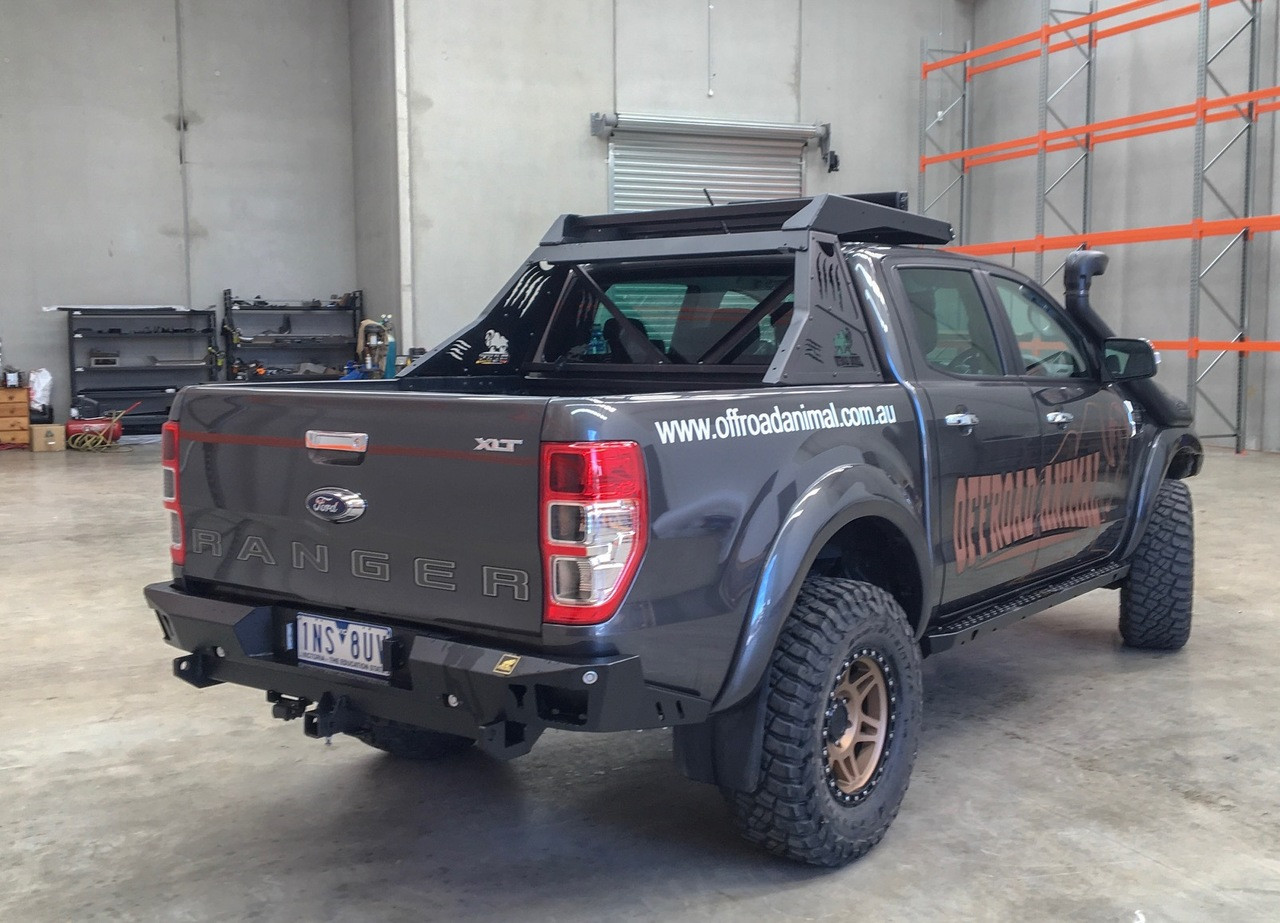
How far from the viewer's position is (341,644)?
8.70 ft

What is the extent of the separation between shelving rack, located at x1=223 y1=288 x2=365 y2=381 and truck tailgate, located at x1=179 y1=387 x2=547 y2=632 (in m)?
11.1

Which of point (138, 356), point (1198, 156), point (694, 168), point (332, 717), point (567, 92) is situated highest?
point (567, 92)

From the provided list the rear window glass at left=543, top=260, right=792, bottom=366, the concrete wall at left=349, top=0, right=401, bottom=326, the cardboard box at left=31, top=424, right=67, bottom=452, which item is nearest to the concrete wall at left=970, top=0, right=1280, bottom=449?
the concrete wall at left=349, top=0, right=401, bottom=326

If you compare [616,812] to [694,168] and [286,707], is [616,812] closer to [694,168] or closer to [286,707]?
[286,707]

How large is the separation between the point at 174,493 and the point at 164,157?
1260cm

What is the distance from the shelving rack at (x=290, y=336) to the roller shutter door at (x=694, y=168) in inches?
145

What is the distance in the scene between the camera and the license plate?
2.59 m

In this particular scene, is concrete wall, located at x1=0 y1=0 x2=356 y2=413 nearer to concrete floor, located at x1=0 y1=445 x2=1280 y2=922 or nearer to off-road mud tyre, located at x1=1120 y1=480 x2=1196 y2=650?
concrete floor, located at x1=0 y1=445 x2=1280 y2=922

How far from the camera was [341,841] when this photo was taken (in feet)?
10.2

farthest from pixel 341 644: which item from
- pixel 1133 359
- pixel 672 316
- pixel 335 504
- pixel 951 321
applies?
pixel 1133 359

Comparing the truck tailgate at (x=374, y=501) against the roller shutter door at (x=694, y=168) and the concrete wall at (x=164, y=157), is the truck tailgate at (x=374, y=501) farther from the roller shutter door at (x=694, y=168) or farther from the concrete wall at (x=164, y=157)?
the concrete wall at (x=164, y=157)

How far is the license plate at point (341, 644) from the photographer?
259 cm

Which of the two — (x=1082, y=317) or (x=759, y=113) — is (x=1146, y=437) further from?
(x=759, y=113)

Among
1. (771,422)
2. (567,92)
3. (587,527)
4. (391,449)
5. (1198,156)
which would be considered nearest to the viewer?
→ (587,527)
